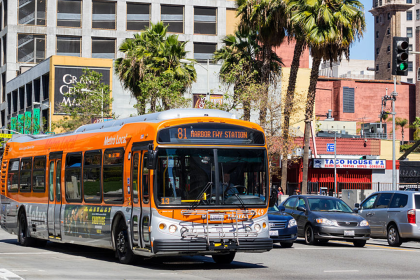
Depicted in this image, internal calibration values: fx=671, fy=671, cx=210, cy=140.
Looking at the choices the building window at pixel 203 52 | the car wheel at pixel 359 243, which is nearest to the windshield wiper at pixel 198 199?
the car wheel at pixel 359 243

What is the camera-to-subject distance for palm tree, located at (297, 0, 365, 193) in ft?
112

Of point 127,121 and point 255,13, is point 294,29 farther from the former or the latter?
point 127,121

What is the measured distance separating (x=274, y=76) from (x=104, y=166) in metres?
26.7

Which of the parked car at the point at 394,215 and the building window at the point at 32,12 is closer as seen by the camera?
the parked car at the point at 394,215

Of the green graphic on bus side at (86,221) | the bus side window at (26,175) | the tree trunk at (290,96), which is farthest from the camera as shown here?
the tree trunk at (290,96)

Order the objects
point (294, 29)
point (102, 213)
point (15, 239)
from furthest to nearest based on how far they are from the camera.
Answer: point (294, 29) < point (15, 239) < point (102, 213)

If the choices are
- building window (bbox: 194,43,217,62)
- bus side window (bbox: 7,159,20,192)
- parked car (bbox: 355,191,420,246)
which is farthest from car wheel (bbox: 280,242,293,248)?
building window (bbox: 194,43,217,62)

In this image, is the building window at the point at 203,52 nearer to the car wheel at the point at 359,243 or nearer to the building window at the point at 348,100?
the building window at the point at 348,100

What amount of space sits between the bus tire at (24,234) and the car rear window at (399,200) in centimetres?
1114

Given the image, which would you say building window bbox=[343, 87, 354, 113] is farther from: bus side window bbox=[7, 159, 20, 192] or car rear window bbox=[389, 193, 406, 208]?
bus side window bbox=[7, 159, 20, 192]

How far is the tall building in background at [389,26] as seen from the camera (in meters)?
125

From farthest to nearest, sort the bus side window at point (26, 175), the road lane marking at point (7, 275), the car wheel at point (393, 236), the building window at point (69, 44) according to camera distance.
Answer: the building window at point (69, 44) → the car wheel at point (393, 236) → the bus side window at point (26, 175) → the road lane marking at point (7, 275)

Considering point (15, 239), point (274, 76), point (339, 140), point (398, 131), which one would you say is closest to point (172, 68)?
point (274, 76)

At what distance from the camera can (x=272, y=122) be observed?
40594 millimetres
